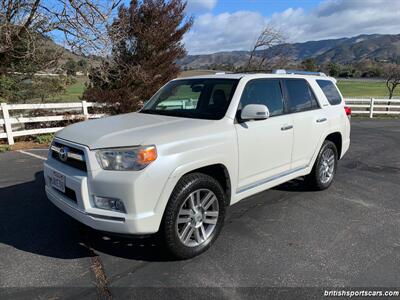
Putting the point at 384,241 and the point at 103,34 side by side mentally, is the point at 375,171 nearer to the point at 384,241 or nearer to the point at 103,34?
the point at 384,241

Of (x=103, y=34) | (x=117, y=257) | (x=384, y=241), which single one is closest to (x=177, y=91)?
(x=117, y=257)

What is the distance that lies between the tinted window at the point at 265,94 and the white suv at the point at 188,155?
14mm

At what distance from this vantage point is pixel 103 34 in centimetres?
1196

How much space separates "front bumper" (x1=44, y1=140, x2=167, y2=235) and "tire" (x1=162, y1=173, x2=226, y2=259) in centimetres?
18

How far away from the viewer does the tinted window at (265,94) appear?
414cm

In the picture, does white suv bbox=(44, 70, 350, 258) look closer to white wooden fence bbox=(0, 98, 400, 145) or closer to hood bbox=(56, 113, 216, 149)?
hood bbox=(56, 113, 216, 149)

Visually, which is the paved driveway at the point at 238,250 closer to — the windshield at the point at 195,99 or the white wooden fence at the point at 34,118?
the windshield at the point at 195,99

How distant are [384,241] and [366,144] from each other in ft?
23.4

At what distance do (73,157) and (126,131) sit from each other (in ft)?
1.89

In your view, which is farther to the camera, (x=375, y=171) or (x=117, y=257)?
(x=375, y=171)

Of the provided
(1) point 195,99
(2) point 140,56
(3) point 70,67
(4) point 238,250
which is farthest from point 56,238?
(3) point 70,67

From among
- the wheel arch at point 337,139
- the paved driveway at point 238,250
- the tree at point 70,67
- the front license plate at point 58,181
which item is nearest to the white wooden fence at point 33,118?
the tree at point 70,67

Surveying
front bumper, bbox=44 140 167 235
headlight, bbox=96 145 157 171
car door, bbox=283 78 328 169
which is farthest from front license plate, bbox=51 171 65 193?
car door, bbox=283 78 328 169

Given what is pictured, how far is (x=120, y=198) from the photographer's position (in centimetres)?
297
